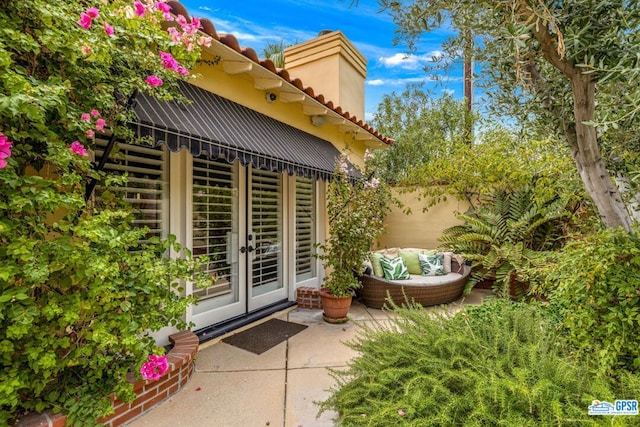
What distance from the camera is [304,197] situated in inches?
343

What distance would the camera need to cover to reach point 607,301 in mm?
3410

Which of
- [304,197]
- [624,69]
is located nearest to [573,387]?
[624,69]

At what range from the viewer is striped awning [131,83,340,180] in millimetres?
4039

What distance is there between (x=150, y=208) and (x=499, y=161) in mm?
10062

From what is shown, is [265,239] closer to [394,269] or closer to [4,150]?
[394,269]

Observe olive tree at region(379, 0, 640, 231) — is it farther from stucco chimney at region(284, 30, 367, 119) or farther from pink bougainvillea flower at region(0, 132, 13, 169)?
stucco chimney at region(284, 30, 367, 119)

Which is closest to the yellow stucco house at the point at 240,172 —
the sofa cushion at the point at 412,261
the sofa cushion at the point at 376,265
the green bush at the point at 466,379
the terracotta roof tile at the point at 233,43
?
the terracotta roof tile at the point at 233,43

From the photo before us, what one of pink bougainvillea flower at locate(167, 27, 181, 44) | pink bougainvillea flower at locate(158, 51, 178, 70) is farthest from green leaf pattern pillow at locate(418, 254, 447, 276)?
pink bougainvillea flower at locate(167, 27, 181, 44)

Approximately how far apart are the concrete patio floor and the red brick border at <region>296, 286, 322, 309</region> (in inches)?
56.3

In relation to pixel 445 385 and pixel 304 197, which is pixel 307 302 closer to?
pixel 304 197

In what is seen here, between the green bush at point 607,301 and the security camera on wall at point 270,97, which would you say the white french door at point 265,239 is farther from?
the green bush at point 607,301

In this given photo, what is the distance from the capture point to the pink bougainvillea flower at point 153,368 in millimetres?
3399

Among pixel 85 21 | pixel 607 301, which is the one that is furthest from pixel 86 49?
pixel 607 301

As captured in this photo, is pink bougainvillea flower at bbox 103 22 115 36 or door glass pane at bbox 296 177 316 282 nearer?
pink bougainvillea flower at bbox 103 22 115 36
